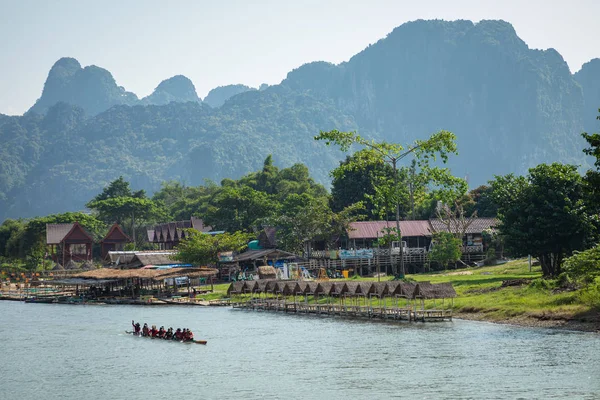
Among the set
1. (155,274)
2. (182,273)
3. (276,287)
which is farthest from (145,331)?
(182,273)

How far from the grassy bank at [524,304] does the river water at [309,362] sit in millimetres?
2197

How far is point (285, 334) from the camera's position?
59.6m

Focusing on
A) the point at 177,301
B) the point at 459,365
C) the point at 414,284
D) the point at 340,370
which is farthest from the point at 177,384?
the point at 177,301

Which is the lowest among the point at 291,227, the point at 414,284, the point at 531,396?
the point at 531,396

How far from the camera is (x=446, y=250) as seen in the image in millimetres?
95562

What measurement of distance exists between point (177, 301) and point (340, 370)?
149ft

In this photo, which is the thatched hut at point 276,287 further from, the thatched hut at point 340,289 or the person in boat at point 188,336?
the person in boat at point 188,336

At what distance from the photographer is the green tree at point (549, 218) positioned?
214ft

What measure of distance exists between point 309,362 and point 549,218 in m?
28.4

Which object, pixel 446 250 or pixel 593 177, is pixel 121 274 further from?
pixel 593 177

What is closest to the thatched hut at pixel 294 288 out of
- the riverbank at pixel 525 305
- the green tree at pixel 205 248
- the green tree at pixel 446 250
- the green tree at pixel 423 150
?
the green tree at pixel 423 150

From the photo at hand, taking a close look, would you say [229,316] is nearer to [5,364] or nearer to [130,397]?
[5,364]

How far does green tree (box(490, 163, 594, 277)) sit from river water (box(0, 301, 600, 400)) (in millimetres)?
12286

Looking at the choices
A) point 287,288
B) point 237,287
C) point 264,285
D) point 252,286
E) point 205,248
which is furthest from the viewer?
point 205,248
